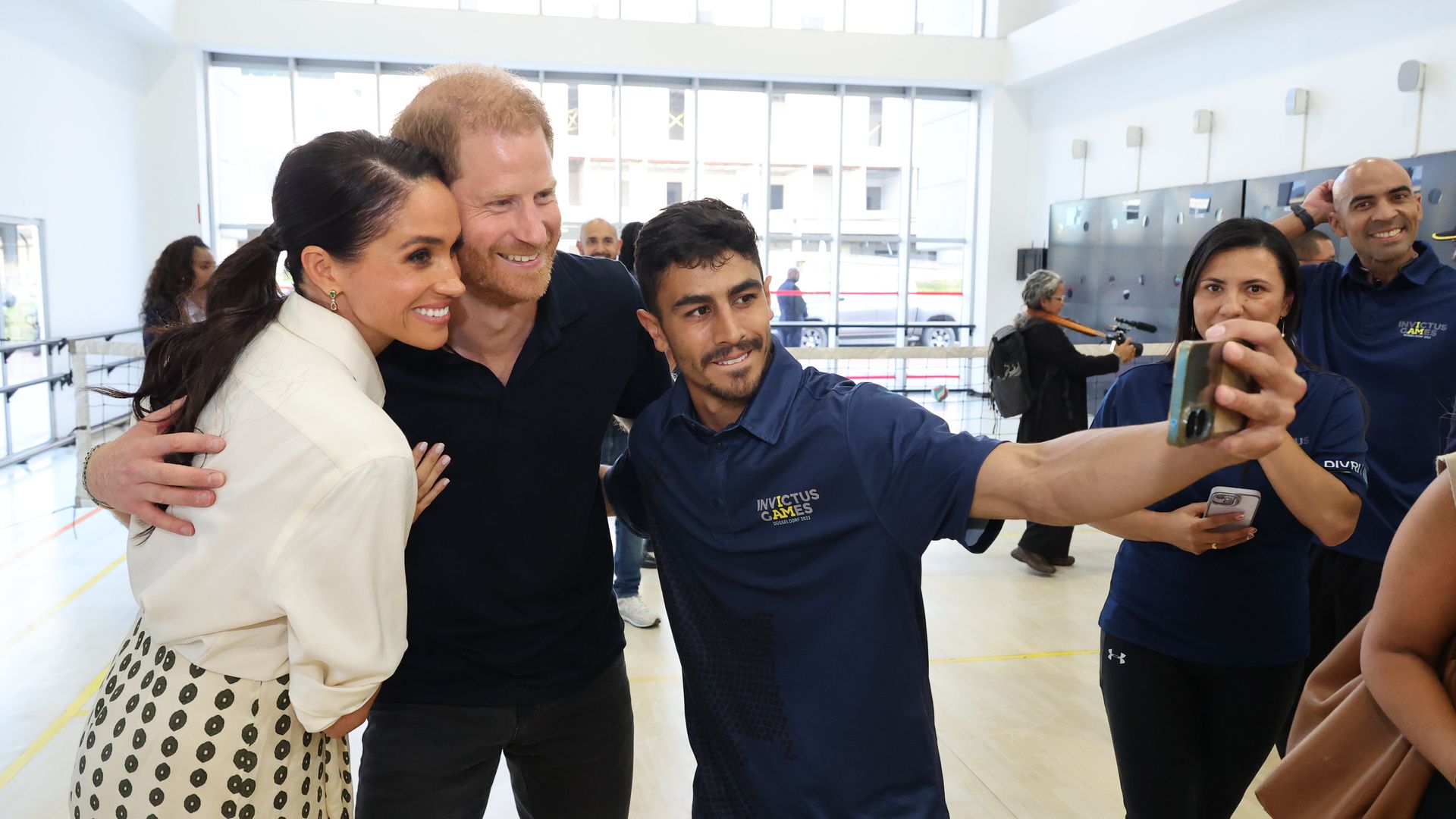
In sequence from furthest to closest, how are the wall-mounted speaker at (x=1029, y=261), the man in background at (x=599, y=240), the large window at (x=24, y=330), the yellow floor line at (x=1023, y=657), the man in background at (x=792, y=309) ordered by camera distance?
1. the man in background at (x=792, y=309)
2. the wall-mounted speaker at (x=1029, y=261)
3. the large window at (x=24, y=330)
4. the man in background at (x=599, y=240)
5. the yellow floor line at (x=1023, y=657)

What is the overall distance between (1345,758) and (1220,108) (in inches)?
434

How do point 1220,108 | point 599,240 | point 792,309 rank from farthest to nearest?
point 792,309 → point 1220,108 → point 599,240

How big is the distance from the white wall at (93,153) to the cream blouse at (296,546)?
961cm

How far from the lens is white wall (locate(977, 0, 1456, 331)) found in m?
8.40

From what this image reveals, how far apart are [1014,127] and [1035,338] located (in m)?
9.96

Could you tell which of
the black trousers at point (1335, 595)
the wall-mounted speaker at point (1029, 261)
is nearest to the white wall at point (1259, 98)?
the wall-mounted speaker at point (1029, 261)

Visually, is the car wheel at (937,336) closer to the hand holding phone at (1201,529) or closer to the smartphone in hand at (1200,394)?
the hand holding phone at (1201,529)

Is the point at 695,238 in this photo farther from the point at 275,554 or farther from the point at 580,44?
the point at 580,44

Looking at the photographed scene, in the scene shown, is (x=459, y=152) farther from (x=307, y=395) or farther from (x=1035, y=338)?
(x=1035, y=338)

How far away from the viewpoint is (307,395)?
1.42m

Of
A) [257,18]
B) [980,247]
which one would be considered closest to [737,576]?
[257,18]

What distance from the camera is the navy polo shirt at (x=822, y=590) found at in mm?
1562

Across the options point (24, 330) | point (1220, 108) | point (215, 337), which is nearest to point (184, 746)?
point (215, 337)

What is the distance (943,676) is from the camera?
15.0ft
